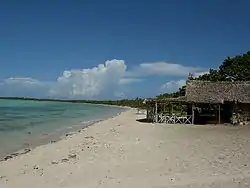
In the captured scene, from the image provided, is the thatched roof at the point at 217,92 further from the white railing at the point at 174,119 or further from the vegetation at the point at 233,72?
the vegetation at the point at 233,72

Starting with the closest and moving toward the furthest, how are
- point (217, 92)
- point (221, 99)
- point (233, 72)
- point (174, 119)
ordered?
point (221, 99) < point (217, 92) < point (174, 119) < point (233, 72)

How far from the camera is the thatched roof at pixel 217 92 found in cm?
2636

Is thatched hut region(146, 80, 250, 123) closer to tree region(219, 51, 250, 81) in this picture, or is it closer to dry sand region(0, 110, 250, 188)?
dry sand region(0, 110, 250, 188)

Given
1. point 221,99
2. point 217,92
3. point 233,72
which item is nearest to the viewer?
point 221,99

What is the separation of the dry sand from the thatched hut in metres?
10.8

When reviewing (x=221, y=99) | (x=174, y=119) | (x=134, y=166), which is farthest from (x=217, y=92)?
(x=134, y=166)

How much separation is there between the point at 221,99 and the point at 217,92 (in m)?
1.22

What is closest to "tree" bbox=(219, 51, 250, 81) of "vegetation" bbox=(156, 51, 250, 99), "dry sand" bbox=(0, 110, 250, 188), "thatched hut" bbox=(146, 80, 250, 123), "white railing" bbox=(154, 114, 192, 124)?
"vegetation" bbox=(156, 51, 250, 99)

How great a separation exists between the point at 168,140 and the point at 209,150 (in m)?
3.72

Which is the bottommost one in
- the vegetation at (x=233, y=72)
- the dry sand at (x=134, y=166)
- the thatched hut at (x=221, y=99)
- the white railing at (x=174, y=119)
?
the dry sand at (x=134, y=166)

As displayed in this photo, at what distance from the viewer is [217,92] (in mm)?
27656

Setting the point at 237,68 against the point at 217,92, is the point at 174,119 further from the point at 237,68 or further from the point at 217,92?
the point at 237,68

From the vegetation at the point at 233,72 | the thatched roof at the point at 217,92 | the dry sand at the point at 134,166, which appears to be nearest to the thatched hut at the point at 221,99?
the thatched roof at the point at 217,92

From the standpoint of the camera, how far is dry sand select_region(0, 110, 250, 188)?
8859 millimetres
